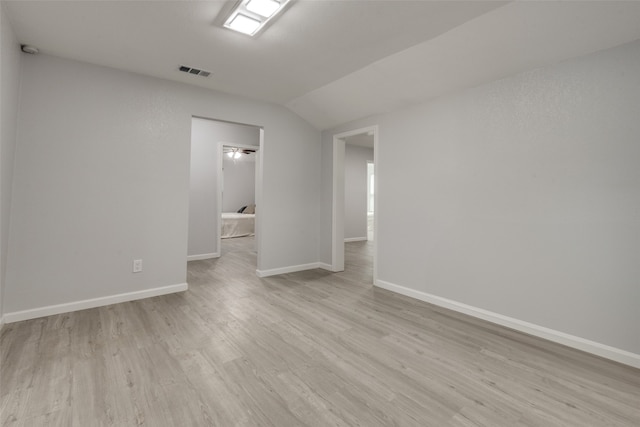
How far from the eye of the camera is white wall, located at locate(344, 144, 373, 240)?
733 cm

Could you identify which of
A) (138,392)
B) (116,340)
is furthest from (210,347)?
(116,340)

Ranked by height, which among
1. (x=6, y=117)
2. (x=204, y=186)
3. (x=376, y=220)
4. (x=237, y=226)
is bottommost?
(x=237, y=226)

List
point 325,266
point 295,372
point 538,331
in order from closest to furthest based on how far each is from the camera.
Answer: point 295,372 → point 538,331 → point 325,266

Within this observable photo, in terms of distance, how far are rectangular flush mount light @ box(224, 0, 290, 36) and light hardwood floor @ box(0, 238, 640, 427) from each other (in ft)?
7.92

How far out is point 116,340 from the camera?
215 cm

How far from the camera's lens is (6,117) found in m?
2.16

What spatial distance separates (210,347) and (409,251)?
227cm

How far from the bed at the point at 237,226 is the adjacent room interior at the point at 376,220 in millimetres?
4182

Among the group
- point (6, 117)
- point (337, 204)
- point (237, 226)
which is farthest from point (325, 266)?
point (237, 226)

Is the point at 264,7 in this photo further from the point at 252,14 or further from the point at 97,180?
the point at 97,180

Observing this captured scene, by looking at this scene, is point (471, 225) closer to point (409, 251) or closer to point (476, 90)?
point (409, 251)

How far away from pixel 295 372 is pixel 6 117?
A: 2.84 meters

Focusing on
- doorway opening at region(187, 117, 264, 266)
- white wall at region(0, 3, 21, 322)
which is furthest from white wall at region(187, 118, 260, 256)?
white wall at region(0, 3, 21, 322)

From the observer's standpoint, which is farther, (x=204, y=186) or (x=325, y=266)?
(x=204, y=186)
